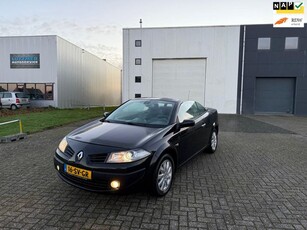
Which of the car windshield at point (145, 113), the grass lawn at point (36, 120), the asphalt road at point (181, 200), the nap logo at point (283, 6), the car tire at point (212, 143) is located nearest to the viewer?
the asphalt road at point (181, 200)

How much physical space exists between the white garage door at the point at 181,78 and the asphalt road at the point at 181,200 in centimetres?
1386

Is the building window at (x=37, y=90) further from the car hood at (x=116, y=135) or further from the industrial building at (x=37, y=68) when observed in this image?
→ the car hood at (x=116, y=135)

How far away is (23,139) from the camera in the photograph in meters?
7.51

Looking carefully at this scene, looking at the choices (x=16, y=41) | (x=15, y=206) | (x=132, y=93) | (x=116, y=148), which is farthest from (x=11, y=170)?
(x=16, y=41)

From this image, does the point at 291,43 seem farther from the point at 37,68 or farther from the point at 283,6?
the point at 37,68

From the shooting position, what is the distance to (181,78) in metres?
19.0

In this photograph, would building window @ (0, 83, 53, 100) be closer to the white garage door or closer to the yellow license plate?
the white garage door

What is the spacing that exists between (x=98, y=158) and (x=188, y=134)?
190cm

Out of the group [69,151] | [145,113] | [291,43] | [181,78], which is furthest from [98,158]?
[291,43]

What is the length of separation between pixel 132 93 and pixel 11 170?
1530 centimetres

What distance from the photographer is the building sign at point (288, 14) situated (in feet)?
54.9

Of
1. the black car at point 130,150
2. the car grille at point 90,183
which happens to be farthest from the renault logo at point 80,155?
the car grille at point 90,183

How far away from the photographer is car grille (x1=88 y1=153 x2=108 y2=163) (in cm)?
304

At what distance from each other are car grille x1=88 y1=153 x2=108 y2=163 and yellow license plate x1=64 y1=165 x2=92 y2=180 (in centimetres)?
16
